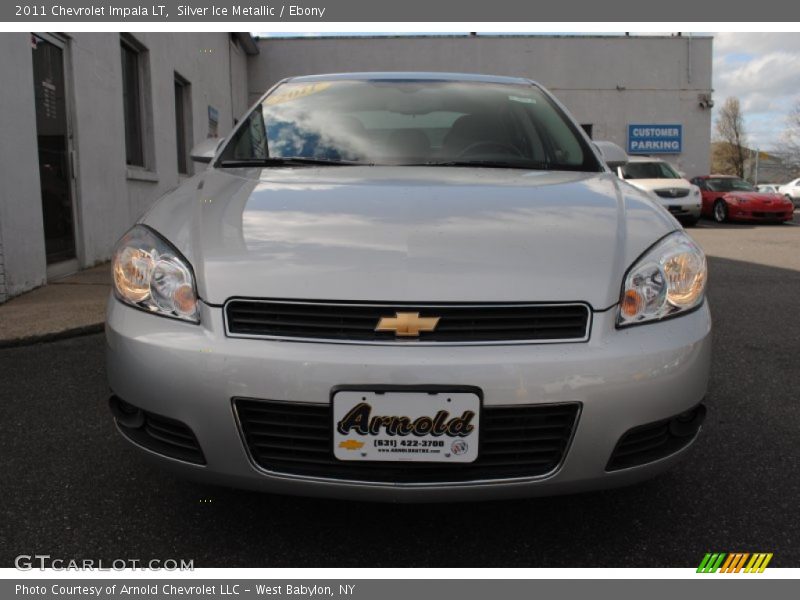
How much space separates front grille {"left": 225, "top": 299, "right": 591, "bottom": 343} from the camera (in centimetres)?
165

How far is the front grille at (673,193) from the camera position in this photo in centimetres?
1404

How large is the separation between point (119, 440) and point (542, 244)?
69.3 inches

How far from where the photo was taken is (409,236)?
6.05 ft

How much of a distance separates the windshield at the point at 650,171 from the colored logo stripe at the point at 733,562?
13.8 meters

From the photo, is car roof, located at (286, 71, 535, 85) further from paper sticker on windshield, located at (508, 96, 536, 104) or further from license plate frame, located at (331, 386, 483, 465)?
license plate frame, located at (331, 386, 483, 465)

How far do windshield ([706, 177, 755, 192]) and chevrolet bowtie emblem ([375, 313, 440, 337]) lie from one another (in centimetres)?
1658

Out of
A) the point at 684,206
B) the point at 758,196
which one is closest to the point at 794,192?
the point at 758,196

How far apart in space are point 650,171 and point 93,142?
450 inches

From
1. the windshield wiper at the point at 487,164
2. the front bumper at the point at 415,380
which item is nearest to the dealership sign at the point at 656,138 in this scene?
the windshield wiper at the point at 487,164

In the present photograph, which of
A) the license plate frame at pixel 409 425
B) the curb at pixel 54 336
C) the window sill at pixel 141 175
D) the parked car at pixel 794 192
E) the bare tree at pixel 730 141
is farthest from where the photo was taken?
the bare tree at pixel 730 141

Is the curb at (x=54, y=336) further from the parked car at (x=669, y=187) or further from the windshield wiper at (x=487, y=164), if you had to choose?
the parked car at (x=669, y=187)

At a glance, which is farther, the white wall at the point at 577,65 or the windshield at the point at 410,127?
the white wall at the point at 577,65

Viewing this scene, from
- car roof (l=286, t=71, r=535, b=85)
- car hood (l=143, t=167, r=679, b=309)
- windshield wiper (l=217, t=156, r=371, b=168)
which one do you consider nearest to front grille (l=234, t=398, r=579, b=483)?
car hood (l=143, t=167, r=679, b=309)

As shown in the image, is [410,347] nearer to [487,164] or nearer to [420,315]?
[420,315]
